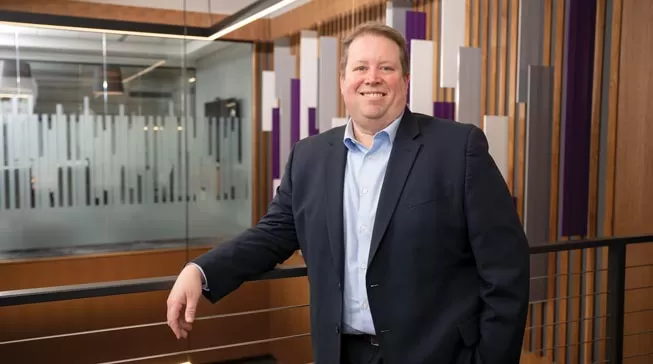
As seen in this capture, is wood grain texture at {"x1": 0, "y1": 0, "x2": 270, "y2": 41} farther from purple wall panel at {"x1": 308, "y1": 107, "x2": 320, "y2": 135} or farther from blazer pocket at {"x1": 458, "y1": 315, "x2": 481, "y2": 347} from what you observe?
blazer pocket at {"x1": 458, "y1": 315, "x2": 481, "y2": 347}

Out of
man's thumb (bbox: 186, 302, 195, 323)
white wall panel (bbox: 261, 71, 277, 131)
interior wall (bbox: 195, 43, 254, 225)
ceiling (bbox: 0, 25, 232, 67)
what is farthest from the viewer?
interior wall (bbox: 195, 43, 254, 225)

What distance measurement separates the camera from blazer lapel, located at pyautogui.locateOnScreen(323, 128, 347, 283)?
4.66 feet

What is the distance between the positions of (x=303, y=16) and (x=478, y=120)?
2963mm

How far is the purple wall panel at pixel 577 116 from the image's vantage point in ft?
10.1

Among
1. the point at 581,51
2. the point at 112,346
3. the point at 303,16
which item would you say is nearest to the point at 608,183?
the point at 581,51

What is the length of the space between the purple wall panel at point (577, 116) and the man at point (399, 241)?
1.97 metres

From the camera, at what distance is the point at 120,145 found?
20.2 ft

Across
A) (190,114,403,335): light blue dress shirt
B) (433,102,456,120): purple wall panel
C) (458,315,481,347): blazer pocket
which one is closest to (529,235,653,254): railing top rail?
(458,315,481,347): blazer pocket

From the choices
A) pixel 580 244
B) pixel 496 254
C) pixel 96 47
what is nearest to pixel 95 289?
pixel 496 254

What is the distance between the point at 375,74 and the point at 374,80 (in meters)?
0.02

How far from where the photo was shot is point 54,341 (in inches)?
225

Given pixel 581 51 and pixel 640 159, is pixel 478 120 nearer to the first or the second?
pixel 581 51

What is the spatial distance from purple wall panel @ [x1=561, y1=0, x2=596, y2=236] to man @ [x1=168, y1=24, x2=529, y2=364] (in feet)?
6.46

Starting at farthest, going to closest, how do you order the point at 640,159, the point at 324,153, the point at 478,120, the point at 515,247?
the point at 478,120
the point at 640,159
the point at 324,153
the point at 515,247
